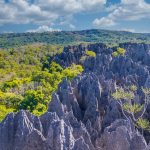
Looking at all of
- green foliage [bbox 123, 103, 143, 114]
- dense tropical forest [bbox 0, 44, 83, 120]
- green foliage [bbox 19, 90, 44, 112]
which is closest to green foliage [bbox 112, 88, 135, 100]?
green foliage [bbox 123, 103, 143, 114]

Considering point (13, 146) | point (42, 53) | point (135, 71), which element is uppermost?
point (13, 146)

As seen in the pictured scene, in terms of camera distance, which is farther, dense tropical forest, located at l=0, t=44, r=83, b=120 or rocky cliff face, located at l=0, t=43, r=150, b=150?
Result: dense tropical forest, located at l=0, t=44, r=83, b=120

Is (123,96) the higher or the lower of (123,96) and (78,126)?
the lower

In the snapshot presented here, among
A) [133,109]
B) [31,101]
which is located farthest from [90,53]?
[133,109]

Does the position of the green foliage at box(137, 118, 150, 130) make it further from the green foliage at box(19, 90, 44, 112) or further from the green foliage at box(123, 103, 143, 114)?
the green foliage at box(19, 90, 44, 112)

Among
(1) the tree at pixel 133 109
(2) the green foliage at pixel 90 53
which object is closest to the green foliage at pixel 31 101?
(1) the tree at pixel 133 109

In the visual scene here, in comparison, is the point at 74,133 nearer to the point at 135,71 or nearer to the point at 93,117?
the point at 93,117

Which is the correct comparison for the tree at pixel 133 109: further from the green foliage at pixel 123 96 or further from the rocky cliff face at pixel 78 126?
the rocky cliff face at pixel 78 126

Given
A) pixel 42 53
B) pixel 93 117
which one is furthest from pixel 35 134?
pixel 42 53

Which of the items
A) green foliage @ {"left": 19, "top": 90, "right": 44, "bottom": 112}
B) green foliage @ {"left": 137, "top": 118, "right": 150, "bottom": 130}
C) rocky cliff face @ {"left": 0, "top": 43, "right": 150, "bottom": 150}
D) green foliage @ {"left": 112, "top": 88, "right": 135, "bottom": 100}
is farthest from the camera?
green foliage @ {"left": 19, "top": 90, "right": 44, "bottom": 112}

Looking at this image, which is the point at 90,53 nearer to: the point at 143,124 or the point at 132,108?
the point at 132,108

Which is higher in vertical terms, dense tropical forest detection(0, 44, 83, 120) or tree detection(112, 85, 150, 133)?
tree detection(112, 85, 150, 133)
